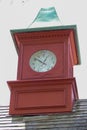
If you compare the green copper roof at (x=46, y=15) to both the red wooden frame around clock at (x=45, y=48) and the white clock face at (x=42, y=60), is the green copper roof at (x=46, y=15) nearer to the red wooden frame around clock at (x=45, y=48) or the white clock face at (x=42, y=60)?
the red wooden frame around clock at (x=45, y=48)

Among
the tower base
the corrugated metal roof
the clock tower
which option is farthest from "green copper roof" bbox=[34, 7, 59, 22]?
the corrugated metal roof

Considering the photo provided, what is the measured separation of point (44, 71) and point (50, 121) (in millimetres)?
1988

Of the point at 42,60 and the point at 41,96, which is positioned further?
the point at 42,60

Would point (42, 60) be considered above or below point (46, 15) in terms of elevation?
below

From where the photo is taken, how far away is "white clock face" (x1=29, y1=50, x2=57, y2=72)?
15237 mm

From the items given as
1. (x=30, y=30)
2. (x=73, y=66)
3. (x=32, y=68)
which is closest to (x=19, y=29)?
(x=30, y=30)

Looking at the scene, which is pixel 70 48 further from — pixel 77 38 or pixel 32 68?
pixel 32 68

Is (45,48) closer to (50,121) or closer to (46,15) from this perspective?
(46,15)

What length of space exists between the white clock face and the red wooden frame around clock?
11 centimetres

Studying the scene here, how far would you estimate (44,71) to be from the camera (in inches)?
597

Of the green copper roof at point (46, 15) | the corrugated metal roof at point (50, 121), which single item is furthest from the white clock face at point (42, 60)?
the green copper roof at point (46, 15)

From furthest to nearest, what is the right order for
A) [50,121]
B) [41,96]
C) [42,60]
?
[42,60] < [41,96] < [50,121]

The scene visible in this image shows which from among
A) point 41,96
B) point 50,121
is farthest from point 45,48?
point 50,121

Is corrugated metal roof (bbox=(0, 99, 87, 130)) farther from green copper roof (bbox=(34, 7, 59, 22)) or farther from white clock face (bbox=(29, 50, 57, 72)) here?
green copper roof (bbox=(34, 7, 59, 22))
